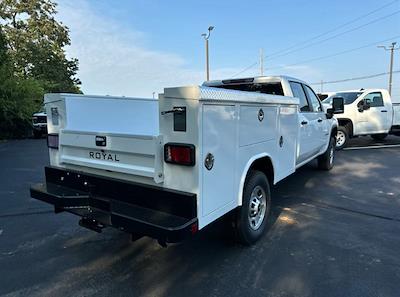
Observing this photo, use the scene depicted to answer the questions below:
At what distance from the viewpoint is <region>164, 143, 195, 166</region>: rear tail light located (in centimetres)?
269

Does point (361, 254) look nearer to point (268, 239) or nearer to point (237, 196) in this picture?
point (268, 239)

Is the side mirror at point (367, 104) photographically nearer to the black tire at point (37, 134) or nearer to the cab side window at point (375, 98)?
the cab side window at point (375, 98)

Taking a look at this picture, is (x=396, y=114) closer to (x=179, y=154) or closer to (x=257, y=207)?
(x=257, y=207)

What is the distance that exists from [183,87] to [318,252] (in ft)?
7.81

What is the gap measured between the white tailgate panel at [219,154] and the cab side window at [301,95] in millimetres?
2623

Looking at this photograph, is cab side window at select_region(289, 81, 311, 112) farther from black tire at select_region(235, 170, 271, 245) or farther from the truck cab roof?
black tire at select_region(235, 170, 271, 245)

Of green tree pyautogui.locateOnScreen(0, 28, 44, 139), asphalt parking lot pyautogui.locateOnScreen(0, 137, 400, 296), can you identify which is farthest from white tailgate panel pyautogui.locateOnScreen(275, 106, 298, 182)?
green tree pyautogui.locateOnScreen(0, 28, 44, 139)

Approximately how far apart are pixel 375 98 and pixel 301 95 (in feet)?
25.6

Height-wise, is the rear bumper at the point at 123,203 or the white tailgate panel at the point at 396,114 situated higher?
the white tailgate panel at the point at 396,114

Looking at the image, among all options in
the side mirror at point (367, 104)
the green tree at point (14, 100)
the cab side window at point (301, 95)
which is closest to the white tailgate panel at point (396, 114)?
the side mirror at point (367, 104)

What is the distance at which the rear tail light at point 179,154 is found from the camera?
2.69 m

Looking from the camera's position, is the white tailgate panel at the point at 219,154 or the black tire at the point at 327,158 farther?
the black tire at the point at 327,158

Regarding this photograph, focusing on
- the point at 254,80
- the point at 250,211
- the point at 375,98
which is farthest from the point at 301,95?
the point at 375,98

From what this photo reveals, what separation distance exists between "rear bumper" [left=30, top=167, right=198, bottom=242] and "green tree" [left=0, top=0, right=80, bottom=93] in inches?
1059
